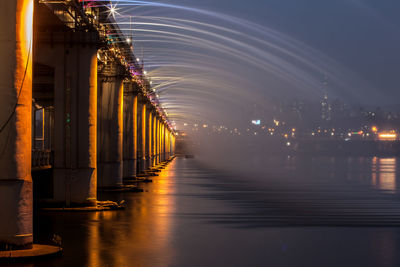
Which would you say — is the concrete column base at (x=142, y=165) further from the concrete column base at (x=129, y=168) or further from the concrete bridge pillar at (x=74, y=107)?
the concrete bridge pillar at (x=74, y=107)

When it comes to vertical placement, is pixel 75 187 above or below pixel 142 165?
below

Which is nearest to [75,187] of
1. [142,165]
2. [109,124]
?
[109,124]

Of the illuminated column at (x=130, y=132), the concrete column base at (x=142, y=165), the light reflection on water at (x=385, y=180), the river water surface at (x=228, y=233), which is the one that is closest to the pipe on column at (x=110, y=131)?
the river water surface at (x=228, y=233)

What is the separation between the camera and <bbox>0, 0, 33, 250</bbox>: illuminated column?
19031mm

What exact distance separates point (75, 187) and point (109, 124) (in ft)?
49.1

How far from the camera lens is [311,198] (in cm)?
4806

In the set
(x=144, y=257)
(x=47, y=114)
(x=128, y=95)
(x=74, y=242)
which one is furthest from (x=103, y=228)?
→ (x=47, y=114)

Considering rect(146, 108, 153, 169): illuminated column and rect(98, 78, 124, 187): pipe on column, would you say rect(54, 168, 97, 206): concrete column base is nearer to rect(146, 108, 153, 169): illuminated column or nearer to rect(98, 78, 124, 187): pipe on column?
rect(98, 78, 124, 187): pipe on column

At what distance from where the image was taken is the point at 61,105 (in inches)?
1410

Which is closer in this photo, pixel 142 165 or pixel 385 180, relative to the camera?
pixel 142 165

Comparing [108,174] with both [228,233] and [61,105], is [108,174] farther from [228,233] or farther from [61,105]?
[228,233]

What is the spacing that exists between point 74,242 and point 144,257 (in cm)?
432

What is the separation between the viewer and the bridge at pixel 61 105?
1917 cm

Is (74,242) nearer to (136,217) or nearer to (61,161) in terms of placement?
(136,217)
